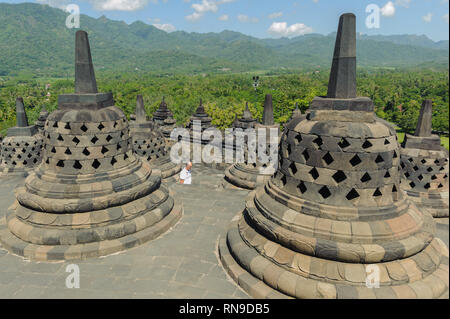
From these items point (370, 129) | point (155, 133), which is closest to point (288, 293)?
point (370, 129)

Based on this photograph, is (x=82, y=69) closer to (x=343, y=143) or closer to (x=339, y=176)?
(x=343, y=143)

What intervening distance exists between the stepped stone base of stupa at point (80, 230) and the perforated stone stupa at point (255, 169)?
16.0ft

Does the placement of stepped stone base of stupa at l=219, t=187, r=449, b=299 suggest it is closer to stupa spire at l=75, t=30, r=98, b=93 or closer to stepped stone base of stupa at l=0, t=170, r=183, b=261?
stepped stone base of stupa at l=0, t=170, r=183, b=261

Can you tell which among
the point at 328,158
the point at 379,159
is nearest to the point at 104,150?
the point at 328,158

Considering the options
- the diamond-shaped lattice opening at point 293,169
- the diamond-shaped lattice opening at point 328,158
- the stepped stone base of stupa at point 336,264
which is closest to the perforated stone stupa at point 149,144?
the diamond-shaped lattice opening at point 293,169

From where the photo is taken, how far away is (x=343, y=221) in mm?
5457

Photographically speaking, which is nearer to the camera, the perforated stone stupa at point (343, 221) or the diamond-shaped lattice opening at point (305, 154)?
the perforated stone stupa at point (343, 221)

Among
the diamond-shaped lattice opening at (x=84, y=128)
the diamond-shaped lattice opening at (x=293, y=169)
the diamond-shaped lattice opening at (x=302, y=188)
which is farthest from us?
the diamond-shaped lattice opening at (x=84, y=128)

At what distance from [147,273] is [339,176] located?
4638 millimetres

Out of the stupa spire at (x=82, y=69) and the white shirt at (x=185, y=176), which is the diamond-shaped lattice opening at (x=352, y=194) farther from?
the white shirt at (x=185, y=176)

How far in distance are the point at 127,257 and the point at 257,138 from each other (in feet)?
25.5

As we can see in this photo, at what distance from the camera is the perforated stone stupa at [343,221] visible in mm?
5066

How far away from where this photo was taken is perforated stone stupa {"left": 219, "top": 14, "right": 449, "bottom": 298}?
16.6 ft

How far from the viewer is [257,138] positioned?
12.6 m
